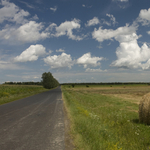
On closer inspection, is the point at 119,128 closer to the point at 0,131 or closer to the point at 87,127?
the point at 87,127

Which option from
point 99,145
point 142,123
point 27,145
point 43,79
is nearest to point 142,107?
point 142,123

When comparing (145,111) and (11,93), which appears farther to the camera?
(11,93)

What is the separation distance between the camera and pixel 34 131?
7.55 meters

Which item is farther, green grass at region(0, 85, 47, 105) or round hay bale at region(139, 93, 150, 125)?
green grass at region(0, 85, 47, 105)

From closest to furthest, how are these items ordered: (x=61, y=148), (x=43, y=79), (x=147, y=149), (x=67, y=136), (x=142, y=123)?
(x=61, y=148) → (x=147, y=149) → (x=67, y=136) → (x=142, y=123) → (x=43, y=79)

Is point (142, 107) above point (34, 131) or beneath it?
above

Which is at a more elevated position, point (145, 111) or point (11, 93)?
point (145, 111)

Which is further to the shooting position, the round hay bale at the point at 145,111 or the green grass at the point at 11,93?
the green grass at the point at 11,93

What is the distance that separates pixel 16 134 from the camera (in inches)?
277

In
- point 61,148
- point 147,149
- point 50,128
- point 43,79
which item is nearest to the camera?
point 61,148

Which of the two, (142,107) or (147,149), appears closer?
(147,149)

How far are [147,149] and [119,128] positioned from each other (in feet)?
8.85

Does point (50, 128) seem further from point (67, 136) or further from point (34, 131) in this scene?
point (67, 136)

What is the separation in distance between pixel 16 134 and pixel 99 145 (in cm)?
397
